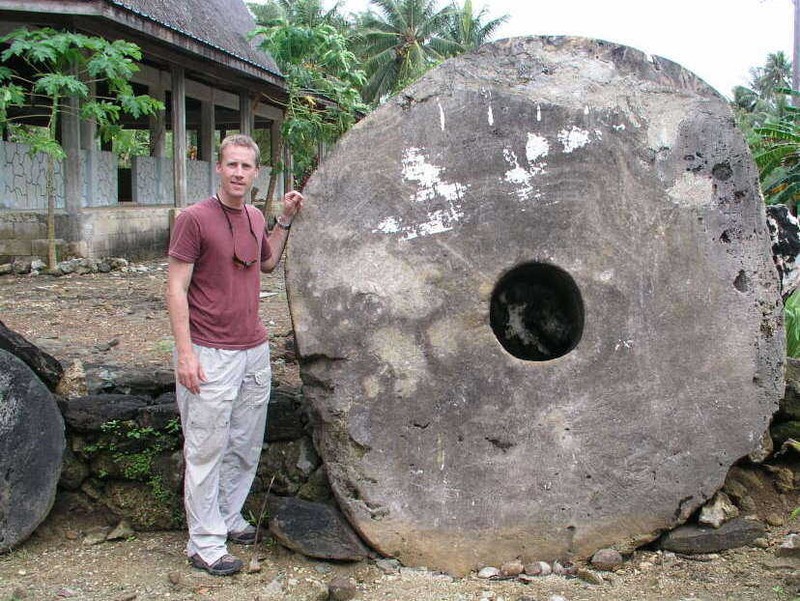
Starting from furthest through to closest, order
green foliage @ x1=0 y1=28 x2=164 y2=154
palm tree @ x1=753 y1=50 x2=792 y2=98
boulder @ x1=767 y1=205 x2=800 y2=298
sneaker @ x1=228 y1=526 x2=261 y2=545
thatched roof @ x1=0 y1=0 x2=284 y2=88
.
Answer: palm tree @ x1=753 y1=50 x2=792 y2=98 → thatched roof @ x1=0 y1=0 x2=284 y2=88 → green foliage @ x1=0 y1=28 x2=164 y2=154 → boulder @ x1=767 y1=205 x2=800 y2=298 → sneaker @ x1=228 y1=526 x2=261 y2=545

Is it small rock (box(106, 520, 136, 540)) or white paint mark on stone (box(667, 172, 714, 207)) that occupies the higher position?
white paint mark on stone (box(667, 172, 714, 207))

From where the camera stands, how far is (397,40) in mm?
23906

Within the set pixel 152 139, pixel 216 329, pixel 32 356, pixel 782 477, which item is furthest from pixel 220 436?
pixel 152 139

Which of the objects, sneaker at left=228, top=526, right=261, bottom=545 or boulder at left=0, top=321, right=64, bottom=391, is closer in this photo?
sneaker at left=228, top=526, right=261, bottom=545

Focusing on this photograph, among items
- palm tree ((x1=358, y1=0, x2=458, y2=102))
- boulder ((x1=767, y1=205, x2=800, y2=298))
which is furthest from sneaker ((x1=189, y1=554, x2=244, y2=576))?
palm tree ((x1=358, y1=0, x2=458, y2=102))

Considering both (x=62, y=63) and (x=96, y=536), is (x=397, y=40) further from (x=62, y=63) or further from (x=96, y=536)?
(x=96, y=536)

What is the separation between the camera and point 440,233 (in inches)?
102

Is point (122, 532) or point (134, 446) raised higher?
point (134, 446)

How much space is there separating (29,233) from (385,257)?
6.20 meters

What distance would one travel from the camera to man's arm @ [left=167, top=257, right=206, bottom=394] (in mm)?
2398

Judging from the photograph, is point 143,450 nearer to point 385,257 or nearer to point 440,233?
point 385,257

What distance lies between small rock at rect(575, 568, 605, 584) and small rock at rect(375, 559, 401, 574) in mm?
547

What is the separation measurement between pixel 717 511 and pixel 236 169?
1.87 m

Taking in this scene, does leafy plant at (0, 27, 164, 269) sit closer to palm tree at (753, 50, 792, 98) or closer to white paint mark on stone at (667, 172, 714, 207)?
white paint mark on stone at (667, 172, 714, 207)
